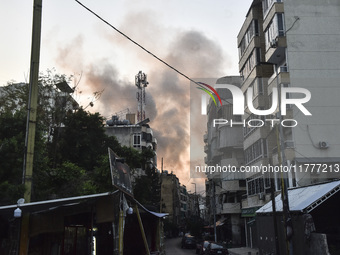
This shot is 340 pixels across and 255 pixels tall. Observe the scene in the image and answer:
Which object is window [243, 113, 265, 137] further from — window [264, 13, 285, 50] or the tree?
the tree

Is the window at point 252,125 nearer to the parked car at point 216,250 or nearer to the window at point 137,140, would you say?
the parked car at point 216,250

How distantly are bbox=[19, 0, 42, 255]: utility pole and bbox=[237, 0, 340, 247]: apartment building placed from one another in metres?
19.2

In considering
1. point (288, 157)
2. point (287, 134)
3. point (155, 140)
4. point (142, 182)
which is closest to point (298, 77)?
point (287, 134)

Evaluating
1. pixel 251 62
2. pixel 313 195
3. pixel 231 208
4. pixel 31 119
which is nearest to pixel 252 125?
pixel 251 62

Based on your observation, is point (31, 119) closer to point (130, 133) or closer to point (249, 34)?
point (249, 34)

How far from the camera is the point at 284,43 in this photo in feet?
96.8

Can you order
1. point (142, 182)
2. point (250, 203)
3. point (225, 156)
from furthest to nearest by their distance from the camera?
point (225, 156), point (142, 182), point (250, 203)

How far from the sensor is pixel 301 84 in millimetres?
28938

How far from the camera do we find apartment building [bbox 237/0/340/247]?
28.1 m

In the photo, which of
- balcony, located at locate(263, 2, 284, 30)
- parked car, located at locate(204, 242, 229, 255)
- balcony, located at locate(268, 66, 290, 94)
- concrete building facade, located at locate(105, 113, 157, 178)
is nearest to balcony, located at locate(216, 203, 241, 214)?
parked car, located at locate(204, 242, 229, 255)

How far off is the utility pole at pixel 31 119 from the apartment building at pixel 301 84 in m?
19.2

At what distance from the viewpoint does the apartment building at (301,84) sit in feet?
92.1

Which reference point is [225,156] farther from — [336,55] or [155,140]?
[155,140]

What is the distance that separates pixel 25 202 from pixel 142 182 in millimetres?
31115
